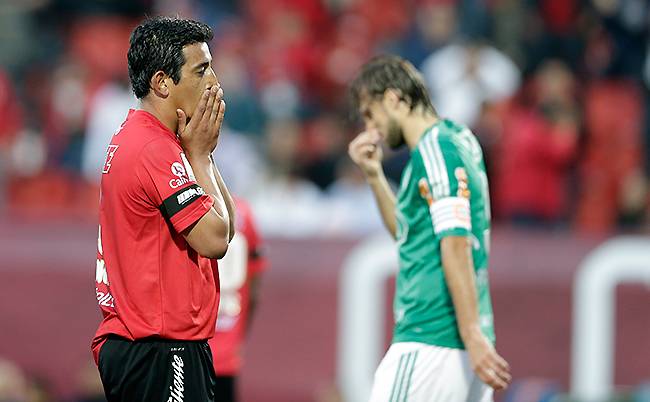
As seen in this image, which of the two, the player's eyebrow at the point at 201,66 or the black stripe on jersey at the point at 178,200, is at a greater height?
the player's eyebrow at the point at 201,66

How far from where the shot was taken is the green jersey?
5.33m

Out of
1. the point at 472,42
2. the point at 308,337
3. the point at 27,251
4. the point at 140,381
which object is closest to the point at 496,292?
the point at 308,337

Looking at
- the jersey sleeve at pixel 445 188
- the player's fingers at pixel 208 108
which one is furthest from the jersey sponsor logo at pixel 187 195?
the jersey sleeve at pixel 445 188

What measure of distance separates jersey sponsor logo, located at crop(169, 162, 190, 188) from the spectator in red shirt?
20.8 ft

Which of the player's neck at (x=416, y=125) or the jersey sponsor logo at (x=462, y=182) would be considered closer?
the jersey sponsor logo at (x=462, y=182)

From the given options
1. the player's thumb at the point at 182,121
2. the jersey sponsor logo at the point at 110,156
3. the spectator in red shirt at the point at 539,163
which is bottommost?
the jersey sponsor logo at the point at 110,156

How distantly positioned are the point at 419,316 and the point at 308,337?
15.0 feet

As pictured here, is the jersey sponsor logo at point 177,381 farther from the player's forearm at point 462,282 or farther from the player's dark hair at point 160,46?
the player's forearm at point 462,282

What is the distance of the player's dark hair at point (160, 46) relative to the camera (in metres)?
4.49

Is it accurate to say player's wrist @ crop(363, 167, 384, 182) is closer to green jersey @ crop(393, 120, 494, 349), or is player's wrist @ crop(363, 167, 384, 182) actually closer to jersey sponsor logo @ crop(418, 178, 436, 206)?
green jersey @ crop(393, 120, 494, 349)

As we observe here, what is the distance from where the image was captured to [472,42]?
37.9ft

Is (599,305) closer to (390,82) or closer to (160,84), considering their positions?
(390,82)

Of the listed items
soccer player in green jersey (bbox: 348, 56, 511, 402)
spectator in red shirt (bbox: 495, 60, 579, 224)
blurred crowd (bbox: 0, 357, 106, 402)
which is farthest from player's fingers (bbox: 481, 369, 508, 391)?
blurred crowd (bbox: 0, 357, 106, 402)

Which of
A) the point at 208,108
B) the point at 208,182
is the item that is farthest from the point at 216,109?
the point at 208,182
